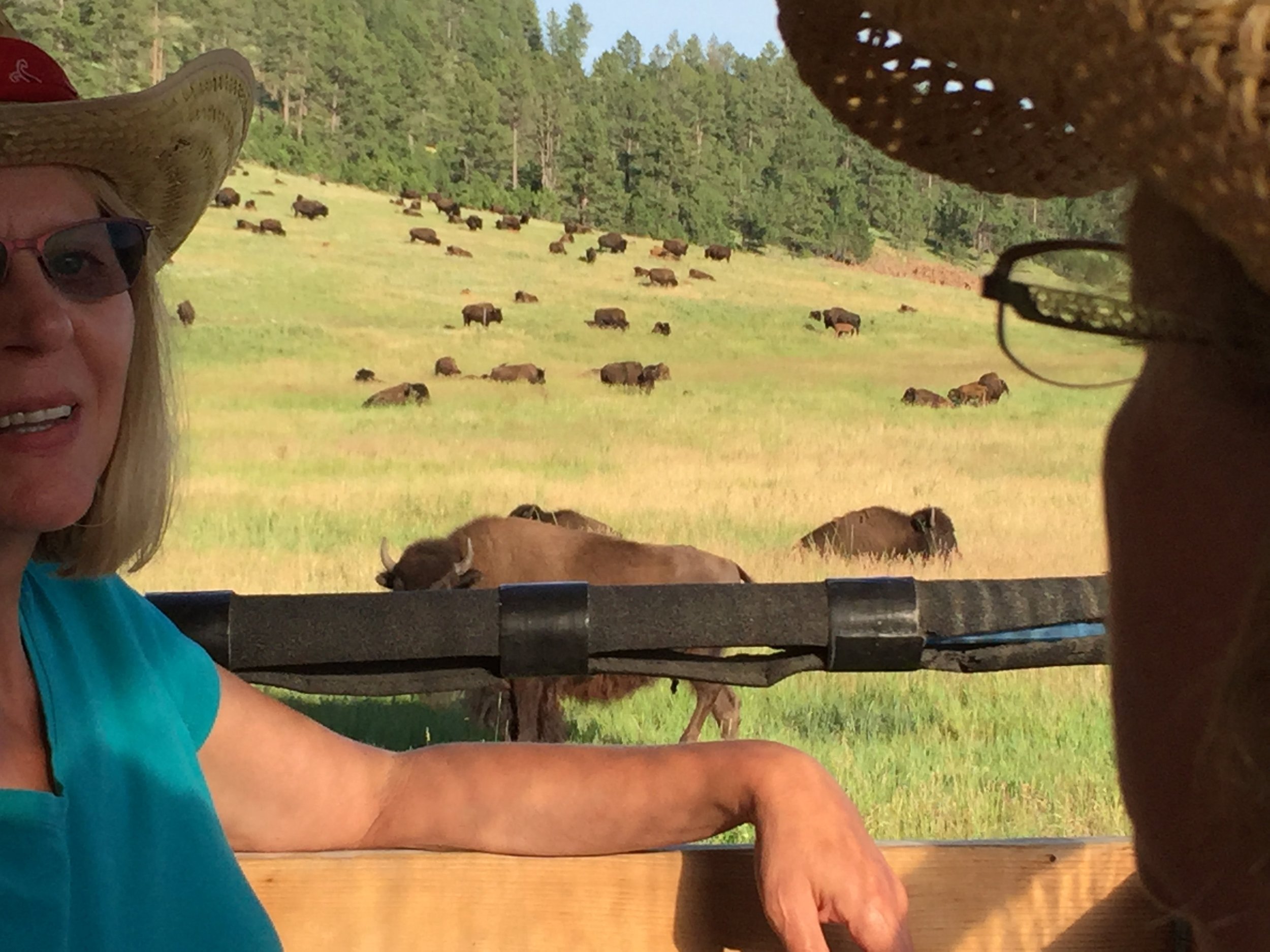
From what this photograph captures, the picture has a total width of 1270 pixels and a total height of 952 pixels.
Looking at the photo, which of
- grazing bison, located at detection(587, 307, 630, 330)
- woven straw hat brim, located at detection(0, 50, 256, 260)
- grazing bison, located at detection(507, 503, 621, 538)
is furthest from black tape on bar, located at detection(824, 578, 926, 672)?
grazing bison, located at detection(587, 307, 630, 330)

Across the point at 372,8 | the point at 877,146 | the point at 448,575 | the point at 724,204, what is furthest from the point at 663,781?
the point at 372,8

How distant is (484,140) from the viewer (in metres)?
25.4

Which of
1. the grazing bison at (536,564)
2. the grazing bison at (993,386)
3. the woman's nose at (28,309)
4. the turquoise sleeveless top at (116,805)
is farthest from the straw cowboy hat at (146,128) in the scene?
the grazing bison at (993,386)

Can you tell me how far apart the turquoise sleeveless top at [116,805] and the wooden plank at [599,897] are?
0.12 m

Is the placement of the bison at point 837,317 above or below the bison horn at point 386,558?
above

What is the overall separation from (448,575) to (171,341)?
405cm

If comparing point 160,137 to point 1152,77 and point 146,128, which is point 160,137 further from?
point 1152,77

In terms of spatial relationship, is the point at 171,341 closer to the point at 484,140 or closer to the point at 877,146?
the point at 877,146

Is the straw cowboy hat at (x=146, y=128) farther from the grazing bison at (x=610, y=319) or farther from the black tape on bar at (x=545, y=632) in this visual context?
the grazing bison at (x=610, y=319)

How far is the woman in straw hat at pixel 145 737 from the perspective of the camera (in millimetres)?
1300

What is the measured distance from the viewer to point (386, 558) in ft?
19.6

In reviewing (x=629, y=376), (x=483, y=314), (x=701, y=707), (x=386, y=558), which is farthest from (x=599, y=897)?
(x=483, y=314)

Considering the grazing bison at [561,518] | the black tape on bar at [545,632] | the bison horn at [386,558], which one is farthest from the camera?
the grazing bison at [561,518]

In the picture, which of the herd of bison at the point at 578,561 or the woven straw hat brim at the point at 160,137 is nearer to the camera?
the woven straw hat brim at the point at 160,137
